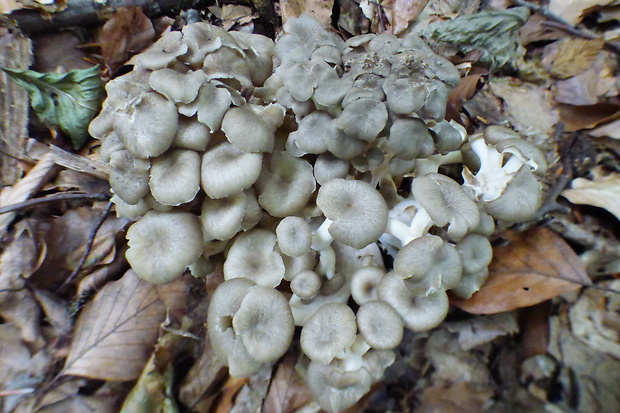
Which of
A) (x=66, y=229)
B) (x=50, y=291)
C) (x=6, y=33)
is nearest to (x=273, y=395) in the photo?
(x=50, y=291)

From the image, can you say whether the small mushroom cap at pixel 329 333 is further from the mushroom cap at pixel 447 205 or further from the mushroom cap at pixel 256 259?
the mushroom cap at pixel 447 205

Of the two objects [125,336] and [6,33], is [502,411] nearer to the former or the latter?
[125,336]

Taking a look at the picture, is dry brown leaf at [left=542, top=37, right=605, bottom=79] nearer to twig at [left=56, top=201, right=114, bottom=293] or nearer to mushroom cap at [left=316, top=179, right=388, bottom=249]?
mushroom cap at [left=316, top=179, right=388, bottom=249]

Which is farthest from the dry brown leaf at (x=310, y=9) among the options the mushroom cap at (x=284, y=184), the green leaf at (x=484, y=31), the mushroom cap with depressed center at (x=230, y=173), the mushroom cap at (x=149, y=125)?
the mushroom cap with depressed center at (x=230, y=173)

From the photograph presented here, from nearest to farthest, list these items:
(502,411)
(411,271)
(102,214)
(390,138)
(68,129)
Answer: (411,271), (390,138), (502,411), (102,214), (68,129)

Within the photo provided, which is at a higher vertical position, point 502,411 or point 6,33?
point 6,33
